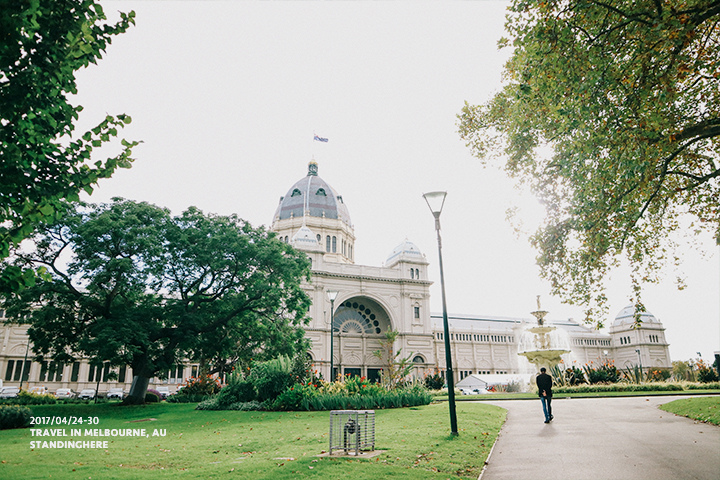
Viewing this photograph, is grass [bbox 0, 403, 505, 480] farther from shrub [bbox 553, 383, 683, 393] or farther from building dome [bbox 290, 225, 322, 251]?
building dome [bbox 290, 225, 322, 251]

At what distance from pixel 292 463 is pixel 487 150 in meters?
13.2

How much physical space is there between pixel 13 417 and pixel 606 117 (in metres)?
21.5

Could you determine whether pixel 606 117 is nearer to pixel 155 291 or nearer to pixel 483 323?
pixel 155 291

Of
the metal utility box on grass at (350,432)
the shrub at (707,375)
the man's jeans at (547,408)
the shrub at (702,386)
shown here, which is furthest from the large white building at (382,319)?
the metal utility box on grass at (350,432)

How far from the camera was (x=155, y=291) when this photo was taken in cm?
2612

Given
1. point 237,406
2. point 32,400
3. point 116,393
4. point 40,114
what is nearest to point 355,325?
point 116,393

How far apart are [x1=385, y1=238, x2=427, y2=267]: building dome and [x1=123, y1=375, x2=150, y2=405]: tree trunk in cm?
3957

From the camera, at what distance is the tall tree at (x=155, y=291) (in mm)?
22859

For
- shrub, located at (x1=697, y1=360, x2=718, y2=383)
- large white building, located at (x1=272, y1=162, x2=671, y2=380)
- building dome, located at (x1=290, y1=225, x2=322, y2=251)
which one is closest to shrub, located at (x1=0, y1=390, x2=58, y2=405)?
large white building, located at (x1=272, y1=162, x2=671, y2=380)

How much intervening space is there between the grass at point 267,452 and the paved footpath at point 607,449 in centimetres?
62

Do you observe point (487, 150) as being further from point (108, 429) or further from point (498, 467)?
point (108, 429)

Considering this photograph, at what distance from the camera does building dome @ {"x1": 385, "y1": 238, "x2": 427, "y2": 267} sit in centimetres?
6144

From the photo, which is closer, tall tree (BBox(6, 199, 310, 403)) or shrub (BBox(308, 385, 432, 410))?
shrub (BBox(308, 385, 432, 410))

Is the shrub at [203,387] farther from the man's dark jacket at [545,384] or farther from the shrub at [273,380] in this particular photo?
A: the man's dark jacket at [545,384]
